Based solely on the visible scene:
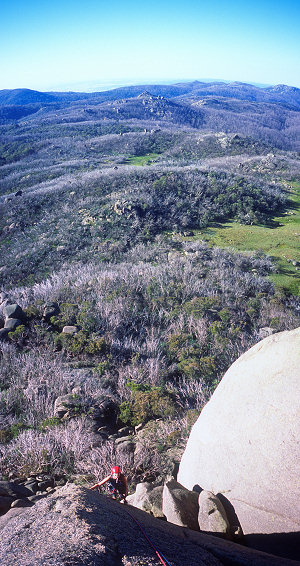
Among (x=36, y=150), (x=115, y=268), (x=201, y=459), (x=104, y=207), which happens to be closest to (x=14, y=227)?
(x=104, y=207)

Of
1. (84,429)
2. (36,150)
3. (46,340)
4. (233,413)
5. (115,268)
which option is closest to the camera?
(233,413)

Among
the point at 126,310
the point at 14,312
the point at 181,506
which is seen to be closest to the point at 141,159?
the point at 126,310

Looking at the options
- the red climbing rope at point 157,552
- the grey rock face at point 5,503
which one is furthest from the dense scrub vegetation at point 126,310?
the red climbing rope at point 157,552

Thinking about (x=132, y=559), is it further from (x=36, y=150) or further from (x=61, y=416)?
(x=36, y=150)

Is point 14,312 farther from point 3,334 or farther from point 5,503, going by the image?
point 5,503

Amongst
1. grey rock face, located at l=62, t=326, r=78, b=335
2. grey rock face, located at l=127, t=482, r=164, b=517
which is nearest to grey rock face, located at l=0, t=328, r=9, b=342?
grey rock face, located at l=62, t=326, r=78, b=335
